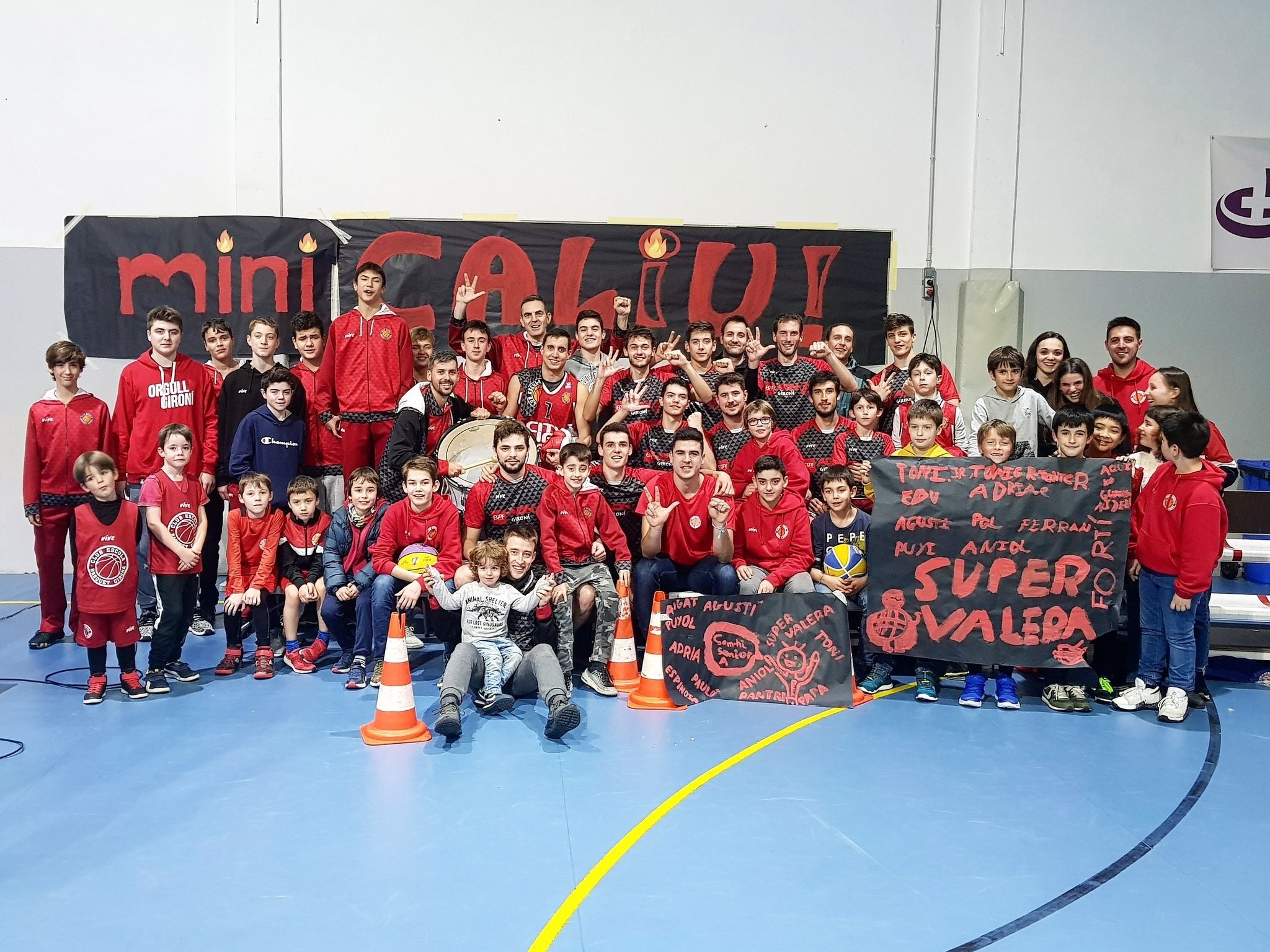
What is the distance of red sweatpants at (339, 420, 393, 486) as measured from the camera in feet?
23.3

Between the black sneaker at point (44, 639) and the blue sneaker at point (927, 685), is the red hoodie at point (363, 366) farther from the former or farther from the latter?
the blue sneaker at point (927, 685)

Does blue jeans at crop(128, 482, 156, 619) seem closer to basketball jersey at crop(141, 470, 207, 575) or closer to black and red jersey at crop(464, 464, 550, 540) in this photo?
basketball jersey at crop(141, 470, 207, 575)

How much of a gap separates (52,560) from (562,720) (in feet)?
13.7

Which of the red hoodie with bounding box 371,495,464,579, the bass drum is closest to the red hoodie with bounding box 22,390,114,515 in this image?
the red hoodie with bounding box 371,495,464,579

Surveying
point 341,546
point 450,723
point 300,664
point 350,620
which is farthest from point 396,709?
point 341,546

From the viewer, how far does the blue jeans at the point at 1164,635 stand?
18.5 feet

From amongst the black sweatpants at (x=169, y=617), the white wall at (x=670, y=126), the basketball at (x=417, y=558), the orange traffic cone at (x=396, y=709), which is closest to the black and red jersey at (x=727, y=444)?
the basketball at (x=417, y=558)

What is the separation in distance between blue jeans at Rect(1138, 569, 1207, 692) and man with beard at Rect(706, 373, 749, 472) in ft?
8.66

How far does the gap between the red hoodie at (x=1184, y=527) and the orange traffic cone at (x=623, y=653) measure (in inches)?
123

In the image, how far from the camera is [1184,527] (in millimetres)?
5602

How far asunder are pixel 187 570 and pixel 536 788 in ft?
A: 9.12

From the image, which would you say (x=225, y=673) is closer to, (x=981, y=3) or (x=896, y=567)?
(x=896, y=567)

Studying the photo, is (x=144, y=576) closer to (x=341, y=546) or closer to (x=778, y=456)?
(x=341, y=546)

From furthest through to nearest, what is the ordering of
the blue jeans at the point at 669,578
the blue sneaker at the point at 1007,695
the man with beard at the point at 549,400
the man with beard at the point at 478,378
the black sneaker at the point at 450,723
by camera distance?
the man with beard at the point at 478,378, the man with beard at the point at 549,400, the blue jeans at the point at 669,578, the blue sneaker at the point at 1007,695, the black sneaker at the point at 450,723
